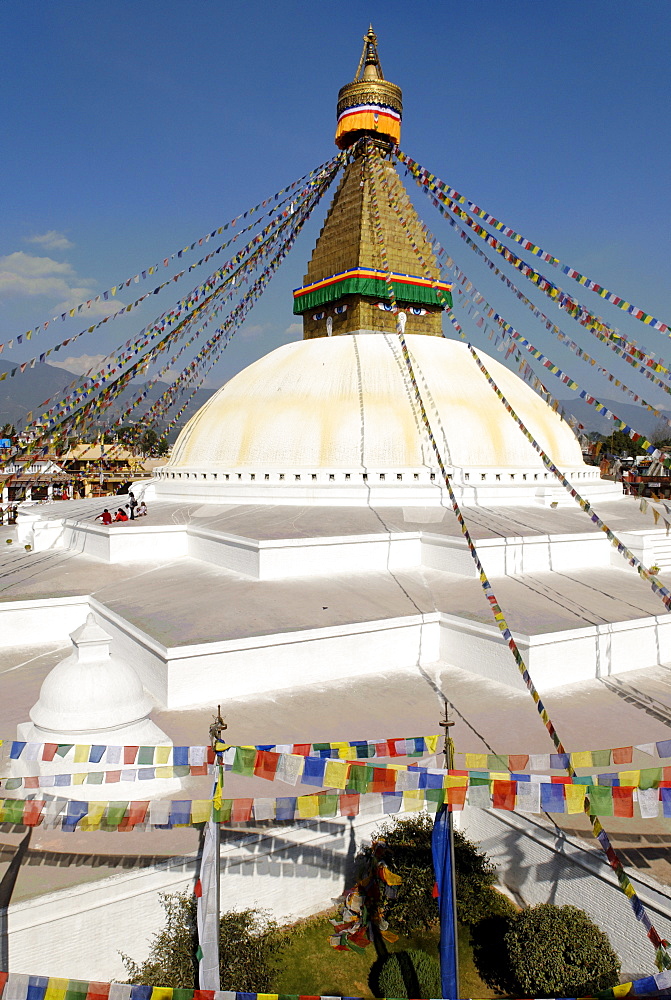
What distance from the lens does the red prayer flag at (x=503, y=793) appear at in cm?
343

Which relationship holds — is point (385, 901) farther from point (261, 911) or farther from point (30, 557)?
point (30, 557)

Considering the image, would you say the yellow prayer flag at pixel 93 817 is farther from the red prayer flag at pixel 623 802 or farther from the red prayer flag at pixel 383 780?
the red prayer flag at pixel 623 802

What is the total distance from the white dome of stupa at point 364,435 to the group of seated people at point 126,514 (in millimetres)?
1025

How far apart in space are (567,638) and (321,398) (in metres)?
6.35

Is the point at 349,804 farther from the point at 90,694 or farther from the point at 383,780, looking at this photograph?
the point at 90,694

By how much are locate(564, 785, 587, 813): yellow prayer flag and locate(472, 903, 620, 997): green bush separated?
2.69ft

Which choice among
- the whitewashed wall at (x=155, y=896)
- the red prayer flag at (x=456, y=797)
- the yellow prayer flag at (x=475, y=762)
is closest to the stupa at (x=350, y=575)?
the whitewashed wall at (x=155, y=896)

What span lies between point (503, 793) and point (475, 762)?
→ 62 cm

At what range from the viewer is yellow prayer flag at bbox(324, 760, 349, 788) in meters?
3.56

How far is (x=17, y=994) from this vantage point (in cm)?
292

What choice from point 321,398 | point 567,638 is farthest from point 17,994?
point 321,398

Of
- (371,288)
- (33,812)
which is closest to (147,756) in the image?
(33,812)

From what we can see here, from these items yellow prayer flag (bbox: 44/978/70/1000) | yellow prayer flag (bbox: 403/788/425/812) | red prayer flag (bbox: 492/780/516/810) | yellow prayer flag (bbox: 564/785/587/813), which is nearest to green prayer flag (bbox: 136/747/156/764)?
yellow prayer flag (bbox: 44/978/70/1000)

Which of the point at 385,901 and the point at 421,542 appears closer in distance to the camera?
the point at 385,901
